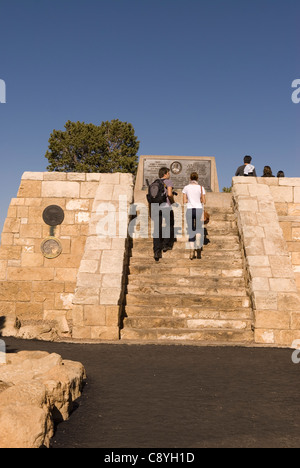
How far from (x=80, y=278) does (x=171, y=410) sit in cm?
399

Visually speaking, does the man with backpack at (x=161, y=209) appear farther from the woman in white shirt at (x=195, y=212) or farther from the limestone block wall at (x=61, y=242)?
the limestone block wall at (x=61, y=242)

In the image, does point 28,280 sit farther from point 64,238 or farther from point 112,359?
point 112,359

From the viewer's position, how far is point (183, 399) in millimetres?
3986

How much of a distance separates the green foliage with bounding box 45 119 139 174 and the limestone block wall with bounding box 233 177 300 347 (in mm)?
21777

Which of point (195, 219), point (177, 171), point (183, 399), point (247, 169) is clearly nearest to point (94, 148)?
point (177, 171)

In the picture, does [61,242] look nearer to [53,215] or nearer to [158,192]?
[53,215]

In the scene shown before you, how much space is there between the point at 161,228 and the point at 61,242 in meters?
2.15

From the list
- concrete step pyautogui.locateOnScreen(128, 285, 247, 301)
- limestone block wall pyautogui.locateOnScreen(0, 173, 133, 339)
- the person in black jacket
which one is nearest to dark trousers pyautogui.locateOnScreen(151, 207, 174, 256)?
limestone block wall pyautogui.locateOnScreen(0, 173, 133, 339)

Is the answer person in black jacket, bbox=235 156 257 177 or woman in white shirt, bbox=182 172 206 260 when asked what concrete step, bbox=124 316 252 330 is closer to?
woman in white shirt, bbox=182 172 206 260

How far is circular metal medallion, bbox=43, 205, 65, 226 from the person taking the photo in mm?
9359

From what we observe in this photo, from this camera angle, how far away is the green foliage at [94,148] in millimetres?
31266

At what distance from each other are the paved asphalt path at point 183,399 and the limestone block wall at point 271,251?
2.20 ft

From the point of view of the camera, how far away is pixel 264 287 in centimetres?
711
